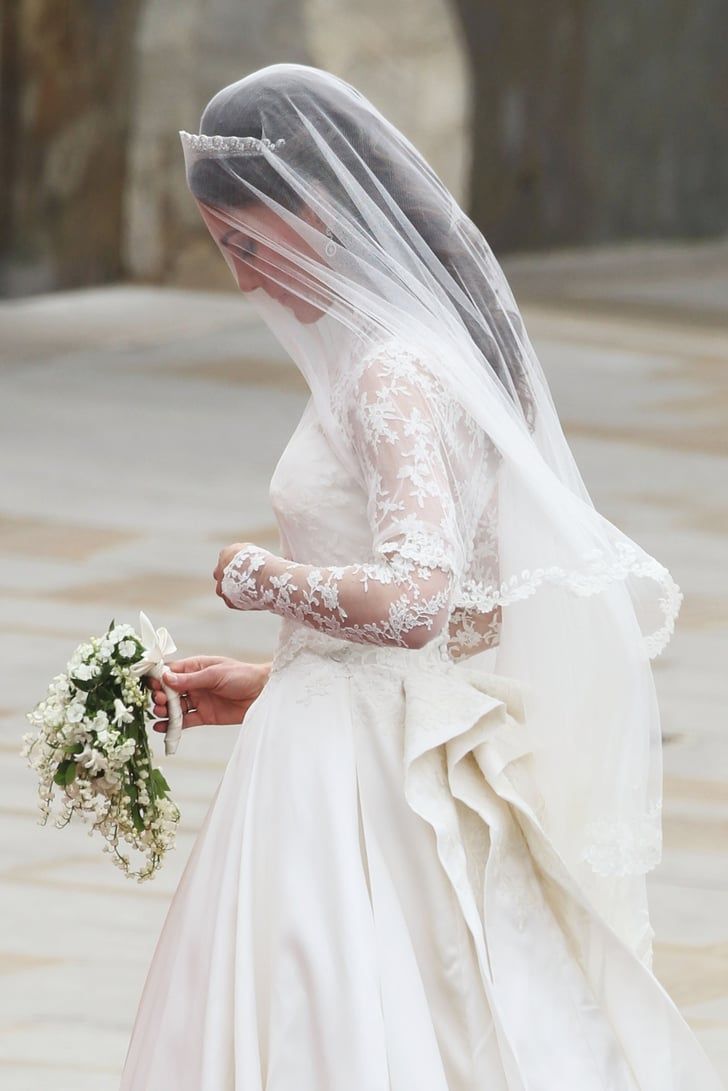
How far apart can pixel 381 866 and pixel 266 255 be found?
76 cm

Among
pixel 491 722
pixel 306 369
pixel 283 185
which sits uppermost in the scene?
pixel 283 185

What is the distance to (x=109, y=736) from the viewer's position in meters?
2.58

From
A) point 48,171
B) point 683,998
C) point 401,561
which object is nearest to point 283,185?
point 401,561

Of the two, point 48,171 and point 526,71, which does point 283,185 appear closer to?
point 48,171

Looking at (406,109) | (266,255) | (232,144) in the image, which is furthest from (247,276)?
(406,109)

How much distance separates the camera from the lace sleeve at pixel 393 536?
2359 millimetres

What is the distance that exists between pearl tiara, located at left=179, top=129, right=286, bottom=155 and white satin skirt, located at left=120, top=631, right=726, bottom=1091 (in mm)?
611

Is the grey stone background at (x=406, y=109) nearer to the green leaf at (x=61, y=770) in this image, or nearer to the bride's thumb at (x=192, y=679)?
the bride's thumb at (x=192, y=679)

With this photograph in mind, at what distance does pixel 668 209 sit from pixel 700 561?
29.1ft

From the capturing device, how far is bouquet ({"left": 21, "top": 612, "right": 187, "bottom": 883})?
260cm

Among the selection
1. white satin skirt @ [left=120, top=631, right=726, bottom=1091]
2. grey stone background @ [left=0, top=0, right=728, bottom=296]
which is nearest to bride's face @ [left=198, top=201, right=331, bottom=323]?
white satin skirt @ [left=120, top=631, right=726, bottom=1091]

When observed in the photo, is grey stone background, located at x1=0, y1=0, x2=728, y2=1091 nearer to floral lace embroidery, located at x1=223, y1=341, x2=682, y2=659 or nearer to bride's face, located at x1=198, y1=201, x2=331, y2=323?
floral lace embroidery, located at x1=223, y1=341, x2=682, y2=659

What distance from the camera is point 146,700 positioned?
2.65m

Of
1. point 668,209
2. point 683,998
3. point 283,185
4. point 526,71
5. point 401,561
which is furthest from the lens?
point 668,209
